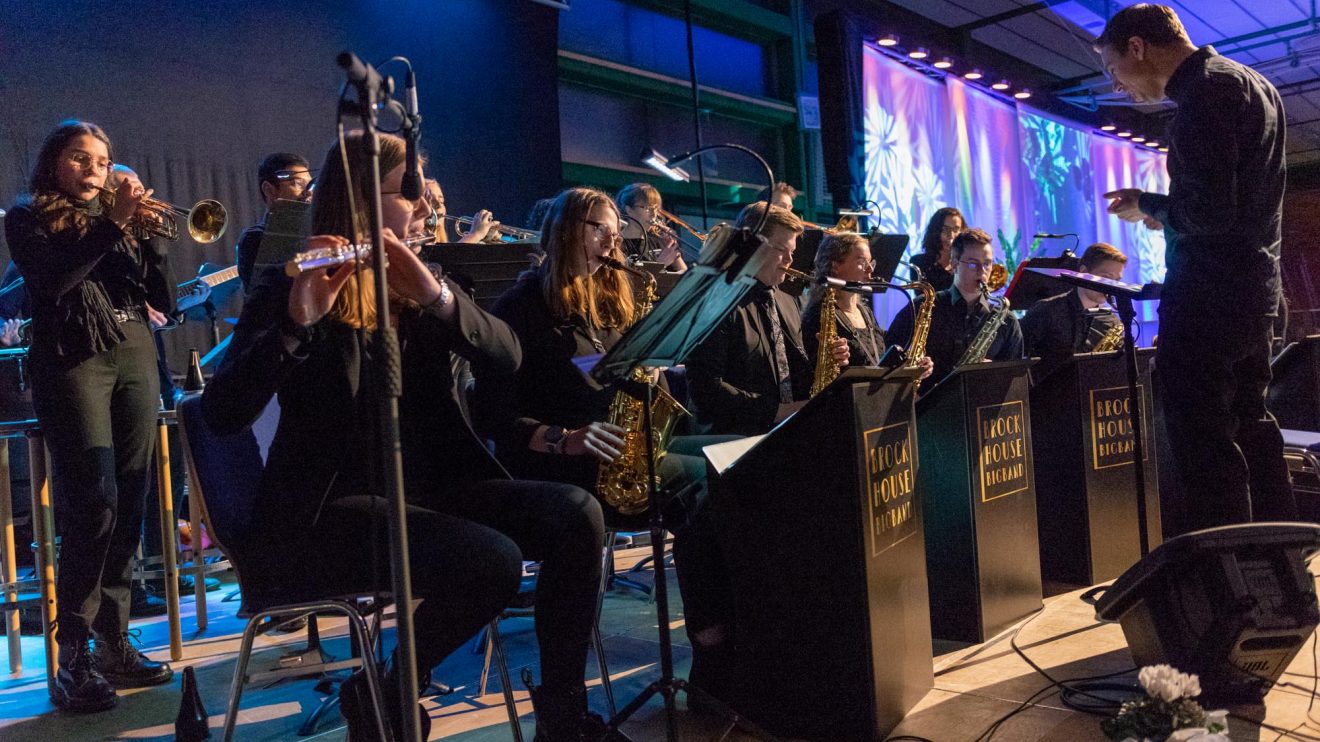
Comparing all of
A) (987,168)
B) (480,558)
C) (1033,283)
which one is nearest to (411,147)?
(480,558)

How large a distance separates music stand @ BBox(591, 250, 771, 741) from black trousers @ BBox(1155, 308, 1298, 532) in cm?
152

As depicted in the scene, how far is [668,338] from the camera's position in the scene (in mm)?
2059

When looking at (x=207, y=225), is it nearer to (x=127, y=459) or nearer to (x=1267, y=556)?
(x=127, y=459)

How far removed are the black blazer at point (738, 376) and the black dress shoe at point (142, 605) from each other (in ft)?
8.62

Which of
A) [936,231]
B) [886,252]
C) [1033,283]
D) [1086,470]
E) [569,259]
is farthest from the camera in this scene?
[936,231]

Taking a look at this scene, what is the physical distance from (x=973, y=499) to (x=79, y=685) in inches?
111

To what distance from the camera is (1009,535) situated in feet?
10.9

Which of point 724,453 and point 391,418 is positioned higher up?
point 391,418

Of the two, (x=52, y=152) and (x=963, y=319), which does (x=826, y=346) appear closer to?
(x=963, y=319)

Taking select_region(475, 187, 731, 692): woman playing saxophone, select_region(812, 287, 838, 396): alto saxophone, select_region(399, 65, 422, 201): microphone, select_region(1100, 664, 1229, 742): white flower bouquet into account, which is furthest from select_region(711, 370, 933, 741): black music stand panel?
select_region(812, 287, 838, 396): alto saxophone

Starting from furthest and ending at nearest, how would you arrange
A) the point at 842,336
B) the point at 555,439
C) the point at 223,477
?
the point at 842,336
the point at 555,439
the point at 223,477

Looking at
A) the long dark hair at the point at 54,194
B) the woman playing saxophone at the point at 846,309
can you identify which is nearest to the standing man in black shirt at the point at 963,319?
the woman playing saxophone at the point at 846,309

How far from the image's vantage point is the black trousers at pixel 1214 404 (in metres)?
2.80

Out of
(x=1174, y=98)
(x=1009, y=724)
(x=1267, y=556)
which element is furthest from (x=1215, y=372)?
(x=1009, y=724)
